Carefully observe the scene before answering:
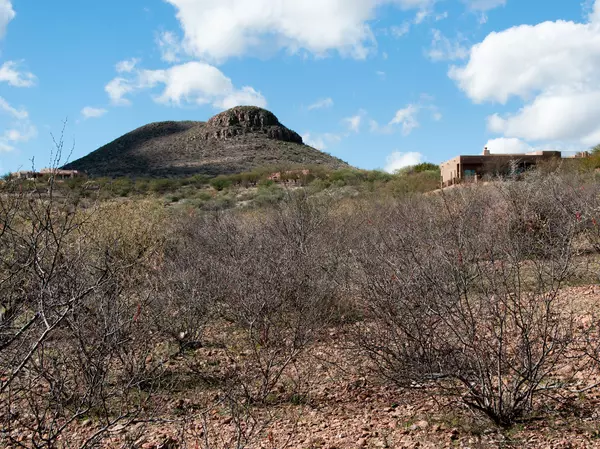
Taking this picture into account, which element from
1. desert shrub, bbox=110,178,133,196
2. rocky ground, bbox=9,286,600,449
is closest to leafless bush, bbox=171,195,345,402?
rocky ground, bbox=9,286,600,449

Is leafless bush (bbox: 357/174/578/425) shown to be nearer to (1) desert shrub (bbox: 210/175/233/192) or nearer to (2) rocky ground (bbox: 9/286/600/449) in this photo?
(2) rocky ground (bbox: 9/286/600/449)

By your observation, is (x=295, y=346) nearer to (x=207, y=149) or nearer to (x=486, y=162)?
(x=486, y=162)

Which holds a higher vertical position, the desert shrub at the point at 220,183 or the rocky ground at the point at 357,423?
the desert shrub at the point at 220,183

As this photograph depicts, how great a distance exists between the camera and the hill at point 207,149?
5359 centimetres

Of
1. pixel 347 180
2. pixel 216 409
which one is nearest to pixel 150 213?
pixel 216 409

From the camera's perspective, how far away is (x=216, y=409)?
20.8ft

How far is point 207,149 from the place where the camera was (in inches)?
2335

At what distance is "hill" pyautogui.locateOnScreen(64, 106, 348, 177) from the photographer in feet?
176

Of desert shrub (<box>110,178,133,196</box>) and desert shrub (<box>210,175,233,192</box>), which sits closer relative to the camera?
desert shrub (<box>110,178,133,196</box>)

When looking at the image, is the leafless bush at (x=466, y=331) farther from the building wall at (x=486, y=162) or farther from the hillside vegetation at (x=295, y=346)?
the building wall at (x=486, y=162)

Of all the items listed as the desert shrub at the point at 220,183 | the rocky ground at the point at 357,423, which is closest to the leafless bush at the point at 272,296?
the rocky ground at the point at 357,423

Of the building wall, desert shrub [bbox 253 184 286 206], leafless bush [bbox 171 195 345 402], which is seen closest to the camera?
leafless bush [bbox 171 195 345 402]

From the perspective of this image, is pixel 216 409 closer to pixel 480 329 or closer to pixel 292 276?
pixel 480 329

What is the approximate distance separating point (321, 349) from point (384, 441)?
2929 millimetres
